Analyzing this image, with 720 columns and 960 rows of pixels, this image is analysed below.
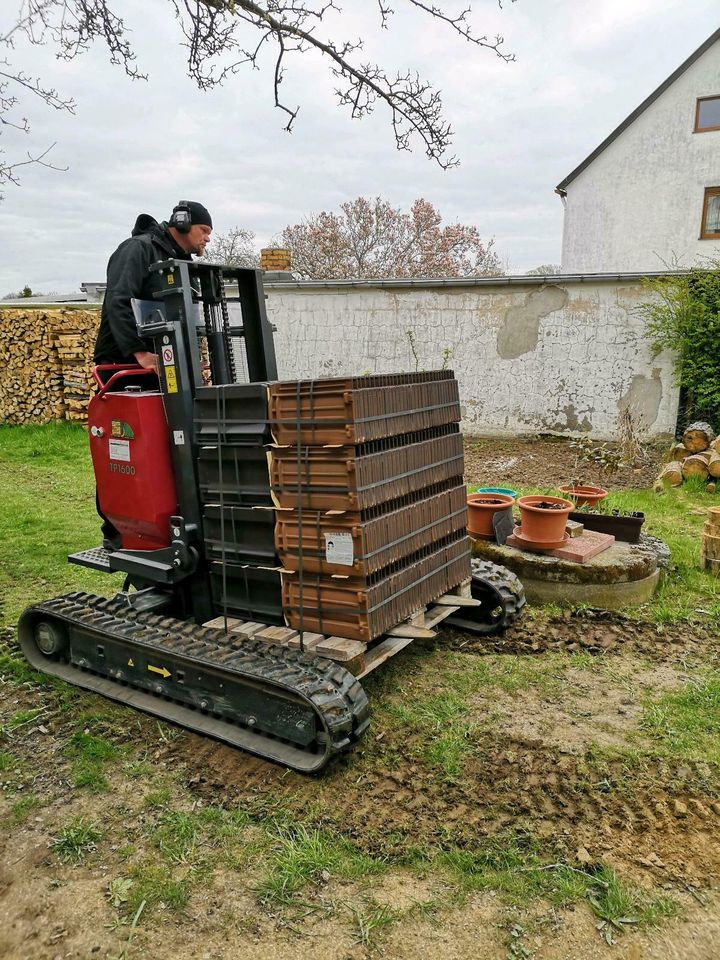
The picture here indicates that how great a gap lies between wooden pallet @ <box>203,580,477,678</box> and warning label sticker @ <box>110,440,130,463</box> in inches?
41.1

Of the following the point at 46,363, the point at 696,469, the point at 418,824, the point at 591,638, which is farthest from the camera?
the point at 46,363

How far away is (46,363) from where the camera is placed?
13.6m

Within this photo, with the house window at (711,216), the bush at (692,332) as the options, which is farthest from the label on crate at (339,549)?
the house window at (711,216)

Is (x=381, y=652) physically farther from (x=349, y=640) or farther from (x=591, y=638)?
(x=591, y=638)

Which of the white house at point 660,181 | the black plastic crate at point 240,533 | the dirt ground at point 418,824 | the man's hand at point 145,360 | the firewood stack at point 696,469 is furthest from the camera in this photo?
the white house at point 660,181

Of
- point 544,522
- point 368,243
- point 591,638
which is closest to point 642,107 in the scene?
point 368,243

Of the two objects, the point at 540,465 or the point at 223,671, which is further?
the point at 540,465

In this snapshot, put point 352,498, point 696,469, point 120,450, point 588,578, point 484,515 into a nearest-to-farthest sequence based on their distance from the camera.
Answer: point 352,498
point 120,450
point 588,578
point 484,515
point 696,469

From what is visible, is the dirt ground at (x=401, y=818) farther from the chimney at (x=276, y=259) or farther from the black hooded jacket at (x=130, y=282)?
the chimney at (x=276, y=259)

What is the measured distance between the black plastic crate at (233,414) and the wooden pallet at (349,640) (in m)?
1.00

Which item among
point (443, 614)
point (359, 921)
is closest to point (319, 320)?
point (443, 614)

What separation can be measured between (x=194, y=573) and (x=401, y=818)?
6.01ft

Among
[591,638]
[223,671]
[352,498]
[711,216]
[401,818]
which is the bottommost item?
[591,638]

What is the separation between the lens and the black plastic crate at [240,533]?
376 cm
